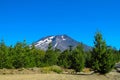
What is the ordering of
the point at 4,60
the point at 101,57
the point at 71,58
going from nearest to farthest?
Answer: the point at 101,57 → the point at 4,60 → the point at 71,58

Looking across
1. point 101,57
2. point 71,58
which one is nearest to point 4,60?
point 71,58

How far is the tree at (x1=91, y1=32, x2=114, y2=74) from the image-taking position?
4797 cm

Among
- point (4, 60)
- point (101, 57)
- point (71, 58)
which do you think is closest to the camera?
point (101, 57)

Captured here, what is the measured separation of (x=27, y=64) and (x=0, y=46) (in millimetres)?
7674

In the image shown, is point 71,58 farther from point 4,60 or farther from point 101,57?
point 101,57

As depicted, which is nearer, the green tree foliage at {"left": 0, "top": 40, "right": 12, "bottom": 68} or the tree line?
the tree line

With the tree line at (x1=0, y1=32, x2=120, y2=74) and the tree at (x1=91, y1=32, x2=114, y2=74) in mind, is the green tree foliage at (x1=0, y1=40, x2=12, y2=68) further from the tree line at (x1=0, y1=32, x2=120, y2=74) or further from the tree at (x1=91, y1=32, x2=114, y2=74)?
the tree at (x1=91, y1=32, x2=114, y2=74)

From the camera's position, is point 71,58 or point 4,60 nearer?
point 4,60

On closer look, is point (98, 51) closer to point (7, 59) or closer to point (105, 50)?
point (105, 50)

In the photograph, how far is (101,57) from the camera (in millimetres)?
48656

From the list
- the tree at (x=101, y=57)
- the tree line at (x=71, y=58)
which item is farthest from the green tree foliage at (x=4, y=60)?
the tree at (x=101, y=57)

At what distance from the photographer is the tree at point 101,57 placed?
4797 centimetres

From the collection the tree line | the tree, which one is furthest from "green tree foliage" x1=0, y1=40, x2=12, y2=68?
the tree

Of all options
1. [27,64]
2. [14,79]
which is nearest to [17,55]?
[27,64]
